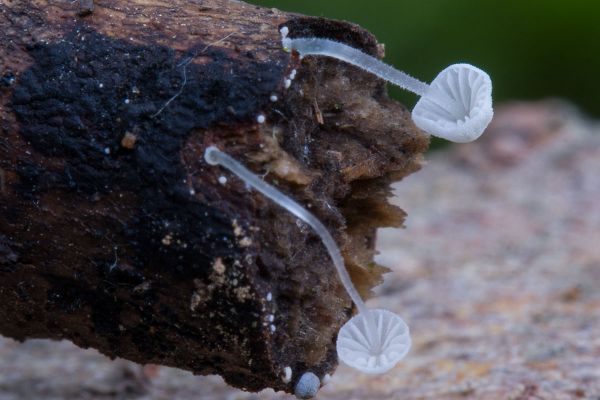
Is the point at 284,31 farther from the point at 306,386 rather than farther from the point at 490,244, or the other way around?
the point at 490,244

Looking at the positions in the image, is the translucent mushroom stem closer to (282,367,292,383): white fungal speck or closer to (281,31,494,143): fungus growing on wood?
(281,31,494,143): fungus growing on wood

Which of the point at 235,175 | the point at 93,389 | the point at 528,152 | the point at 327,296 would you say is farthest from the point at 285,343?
the point at 528,152

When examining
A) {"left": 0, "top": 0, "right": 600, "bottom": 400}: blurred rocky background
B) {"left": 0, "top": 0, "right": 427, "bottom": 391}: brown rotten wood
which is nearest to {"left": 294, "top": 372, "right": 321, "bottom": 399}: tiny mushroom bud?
{"left": 0, "top": 0, "right": 427, "bottom": 391}: brown rotten wood

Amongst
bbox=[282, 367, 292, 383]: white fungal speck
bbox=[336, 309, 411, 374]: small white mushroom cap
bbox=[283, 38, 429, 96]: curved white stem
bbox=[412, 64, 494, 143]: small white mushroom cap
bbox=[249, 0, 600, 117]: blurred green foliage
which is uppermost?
bbox=[249, 0, 600, 117]: blurred green foliage

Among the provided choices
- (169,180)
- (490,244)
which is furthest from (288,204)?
(490,244)

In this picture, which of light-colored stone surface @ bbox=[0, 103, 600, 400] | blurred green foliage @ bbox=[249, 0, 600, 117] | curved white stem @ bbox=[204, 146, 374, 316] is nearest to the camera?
curved white stem @ bbox=[204, 146, 374, 316]

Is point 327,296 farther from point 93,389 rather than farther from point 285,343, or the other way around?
point 93,389

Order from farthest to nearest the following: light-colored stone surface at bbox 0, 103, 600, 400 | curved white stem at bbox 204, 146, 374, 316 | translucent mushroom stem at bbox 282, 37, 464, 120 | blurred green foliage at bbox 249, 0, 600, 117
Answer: blurred green foliage at bbox 249, 0, 600, 117
light-colored stone surface at bbox 0, 103, 600, 400
translucent mushroom stem at bbox 282, 37, 464, 120
curved white stem at bbox 204, 146, 374, 316

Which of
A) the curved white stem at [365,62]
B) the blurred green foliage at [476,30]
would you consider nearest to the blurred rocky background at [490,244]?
the blurred green foliage at [476,30]

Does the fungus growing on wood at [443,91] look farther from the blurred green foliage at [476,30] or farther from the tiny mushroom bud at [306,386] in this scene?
the blurred green foliage at [476,30]
